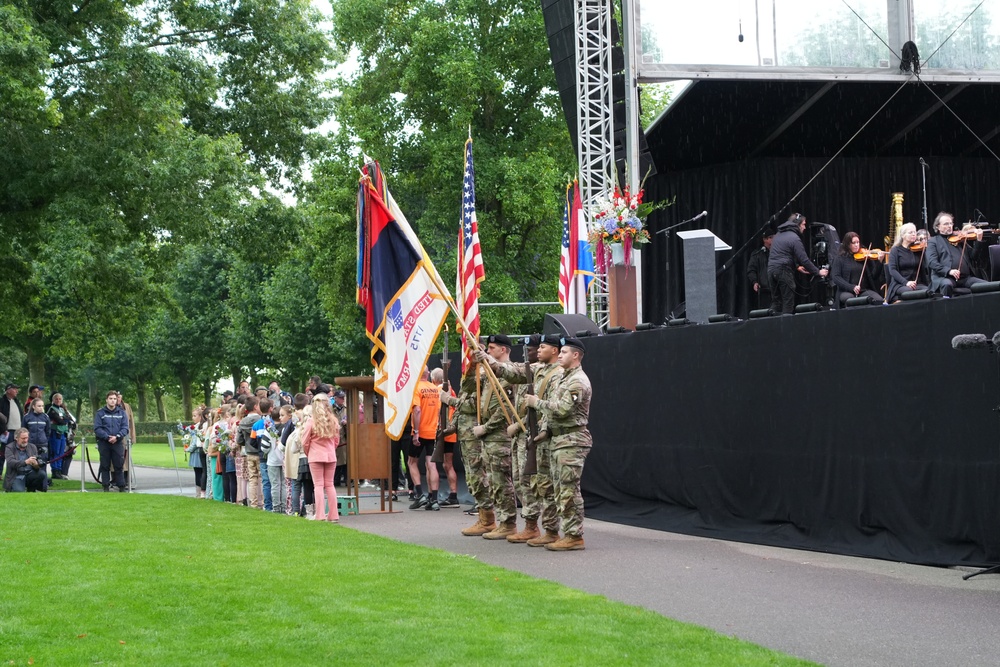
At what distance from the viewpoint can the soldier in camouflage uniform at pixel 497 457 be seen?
12914 mm

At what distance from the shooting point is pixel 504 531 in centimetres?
1309

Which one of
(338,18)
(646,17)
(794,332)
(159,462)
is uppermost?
(338,18)

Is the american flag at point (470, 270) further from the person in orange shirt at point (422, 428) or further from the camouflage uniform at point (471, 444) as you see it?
the camouflage uniform at point (471, 444)

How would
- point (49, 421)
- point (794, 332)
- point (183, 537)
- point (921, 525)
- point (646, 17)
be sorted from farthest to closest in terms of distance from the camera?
point (49, 421), point (646, 17), point (183, 537), point (794, 332), point (921, 525)

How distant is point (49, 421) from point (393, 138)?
675 inches

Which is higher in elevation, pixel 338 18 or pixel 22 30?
pixel 338 18

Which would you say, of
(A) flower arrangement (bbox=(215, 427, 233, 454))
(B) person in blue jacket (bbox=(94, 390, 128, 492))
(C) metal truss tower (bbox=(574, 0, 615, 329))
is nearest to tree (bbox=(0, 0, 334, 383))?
(B) person in blue jacket (bbox=(94, 390, 128, 492))

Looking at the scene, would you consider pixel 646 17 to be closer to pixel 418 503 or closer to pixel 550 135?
pixel 418 503

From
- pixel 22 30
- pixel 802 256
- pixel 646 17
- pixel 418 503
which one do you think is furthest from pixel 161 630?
pixel 22 30

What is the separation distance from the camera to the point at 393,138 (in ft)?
128

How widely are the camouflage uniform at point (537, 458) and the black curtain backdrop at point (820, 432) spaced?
6.60ft

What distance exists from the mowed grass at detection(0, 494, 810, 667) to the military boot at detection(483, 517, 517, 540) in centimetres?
113

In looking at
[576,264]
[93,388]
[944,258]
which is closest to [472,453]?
[944,258]

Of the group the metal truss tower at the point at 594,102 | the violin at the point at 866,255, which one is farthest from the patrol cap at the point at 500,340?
the metal truss tower at the point at 594,102
